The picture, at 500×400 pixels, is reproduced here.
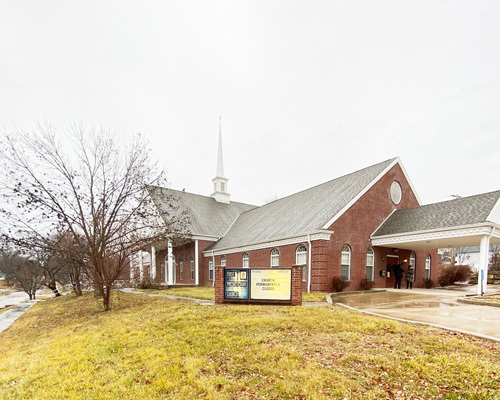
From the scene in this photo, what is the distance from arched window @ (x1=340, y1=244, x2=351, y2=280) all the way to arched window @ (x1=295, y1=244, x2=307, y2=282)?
2054 millimetres

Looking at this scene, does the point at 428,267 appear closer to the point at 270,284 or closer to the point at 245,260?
the point at 245,260

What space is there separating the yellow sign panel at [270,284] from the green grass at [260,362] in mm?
2188

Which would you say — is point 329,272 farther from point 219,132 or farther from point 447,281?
point 219,132

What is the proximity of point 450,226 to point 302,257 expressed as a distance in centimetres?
776

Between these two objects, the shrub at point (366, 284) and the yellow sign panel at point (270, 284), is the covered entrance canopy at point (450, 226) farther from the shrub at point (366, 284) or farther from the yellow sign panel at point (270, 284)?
the yellow sign panel at point (270, 284)

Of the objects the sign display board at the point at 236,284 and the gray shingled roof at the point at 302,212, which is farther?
the gray shingled roof at the point at 302,212

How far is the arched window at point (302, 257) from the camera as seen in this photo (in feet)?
54.7

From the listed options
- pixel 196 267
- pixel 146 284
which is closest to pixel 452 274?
pixel 196 267

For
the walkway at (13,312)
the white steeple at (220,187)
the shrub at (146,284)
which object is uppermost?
the white steeple at (220,187)

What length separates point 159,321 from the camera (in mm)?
8719

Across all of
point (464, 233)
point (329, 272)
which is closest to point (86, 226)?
point (329, 272)

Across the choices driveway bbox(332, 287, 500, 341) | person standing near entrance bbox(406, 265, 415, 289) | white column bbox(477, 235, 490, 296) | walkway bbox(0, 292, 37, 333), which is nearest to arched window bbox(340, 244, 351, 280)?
person standing near entrance bbox(406, 265, 415, 289)

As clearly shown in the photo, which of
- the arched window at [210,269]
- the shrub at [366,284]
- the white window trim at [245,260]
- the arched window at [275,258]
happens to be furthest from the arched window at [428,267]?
the arched window at [210,269]

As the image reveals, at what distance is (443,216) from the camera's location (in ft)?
52.2
